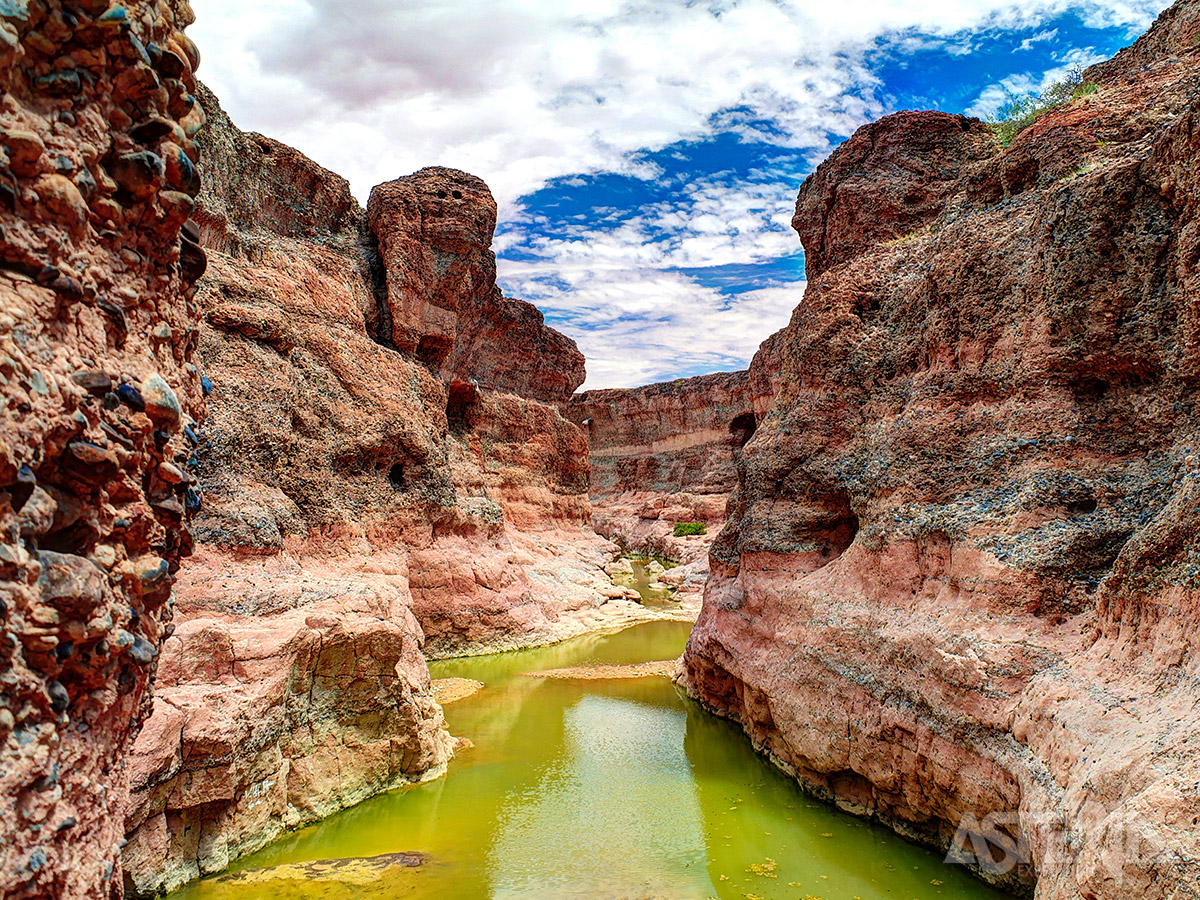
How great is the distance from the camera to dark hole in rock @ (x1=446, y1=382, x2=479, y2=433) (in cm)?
2241

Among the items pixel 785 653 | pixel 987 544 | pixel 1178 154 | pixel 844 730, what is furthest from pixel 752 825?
pixel 1178 154

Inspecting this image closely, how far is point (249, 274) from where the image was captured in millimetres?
12742

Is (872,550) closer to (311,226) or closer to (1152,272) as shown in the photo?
(1152,272)

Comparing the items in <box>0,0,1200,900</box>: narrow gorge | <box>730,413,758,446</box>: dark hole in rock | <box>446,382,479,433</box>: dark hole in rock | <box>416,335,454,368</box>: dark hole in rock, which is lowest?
<box>0,0,1200,900</box>: narrow gorge

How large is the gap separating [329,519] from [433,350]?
25.6 feet

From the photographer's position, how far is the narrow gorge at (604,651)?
2.89 m

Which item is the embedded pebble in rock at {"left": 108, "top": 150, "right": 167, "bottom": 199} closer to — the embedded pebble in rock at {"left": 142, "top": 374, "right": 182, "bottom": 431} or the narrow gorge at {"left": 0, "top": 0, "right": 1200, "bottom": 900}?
the narrow gorge at {"left": 0, "top": 0, "right": 1200, "bottom": 900}

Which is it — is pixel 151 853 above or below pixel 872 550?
below

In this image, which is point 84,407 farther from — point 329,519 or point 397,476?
point 397,476

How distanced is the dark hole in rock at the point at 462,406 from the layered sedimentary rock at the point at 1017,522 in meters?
13.8

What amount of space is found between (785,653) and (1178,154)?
6.57 metres

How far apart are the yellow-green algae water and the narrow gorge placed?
0.06m

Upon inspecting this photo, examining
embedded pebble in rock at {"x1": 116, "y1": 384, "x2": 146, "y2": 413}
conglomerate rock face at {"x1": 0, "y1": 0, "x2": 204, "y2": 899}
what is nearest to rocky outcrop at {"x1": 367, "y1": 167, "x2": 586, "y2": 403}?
conglomerate rock face at {"x1": 0, "y1": 0, "x2": 204, "y2": 899}

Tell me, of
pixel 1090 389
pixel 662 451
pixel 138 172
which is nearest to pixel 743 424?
pixel 662 451
